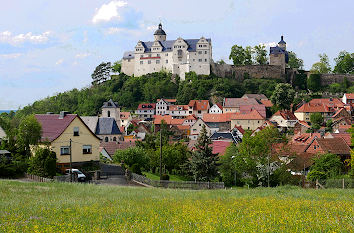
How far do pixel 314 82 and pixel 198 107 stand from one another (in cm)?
3208

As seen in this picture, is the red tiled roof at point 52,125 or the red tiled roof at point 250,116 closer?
the red tiled roof at point 52,125

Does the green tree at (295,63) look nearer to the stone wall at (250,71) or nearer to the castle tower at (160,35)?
the stone wall at (250,71)

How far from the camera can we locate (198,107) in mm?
105188

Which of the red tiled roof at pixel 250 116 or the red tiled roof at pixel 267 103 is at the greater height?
the red tiled roof at pixel 267 103

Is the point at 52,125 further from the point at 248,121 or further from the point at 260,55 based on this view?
the point at 260,55

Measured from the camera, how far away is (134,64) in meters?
119

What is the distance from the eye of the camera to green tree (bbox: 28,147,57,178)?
30609 millimetres

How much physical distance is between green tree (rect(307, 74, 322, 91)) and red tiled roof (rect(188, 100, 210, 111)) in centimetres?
2856

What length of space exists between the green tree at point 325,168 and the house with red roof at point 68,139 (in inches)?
776

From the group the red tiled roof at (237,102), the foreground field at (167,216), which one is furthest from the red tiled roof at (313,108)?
the foreground field at (167,216)

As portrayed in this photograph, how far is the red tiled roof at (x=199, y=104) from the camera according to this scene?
344 feet

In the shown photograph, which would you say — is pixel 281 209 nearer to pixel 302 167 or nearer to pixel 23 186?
pixel 23 186

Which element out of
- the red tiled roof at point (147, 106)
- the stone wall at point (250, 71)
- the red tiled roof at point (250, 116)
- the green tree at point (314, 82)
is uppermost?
the stone wall at point (250, 71)

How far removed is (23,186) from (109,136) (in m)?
43.2
